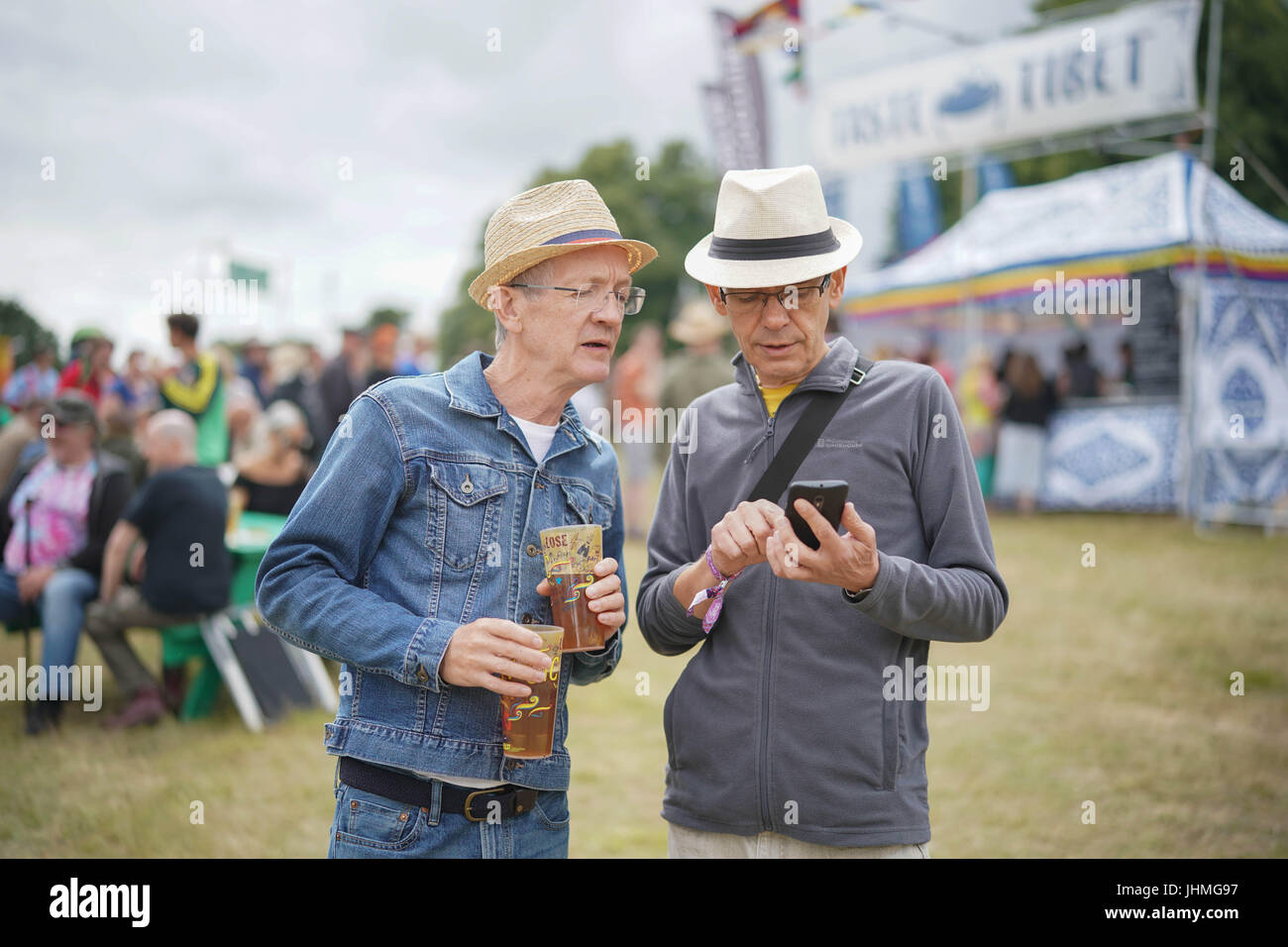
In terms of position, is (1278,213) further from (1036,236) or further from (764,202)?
(764,202)

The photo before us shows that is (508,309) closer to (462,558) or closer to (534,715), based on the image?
(462,558)

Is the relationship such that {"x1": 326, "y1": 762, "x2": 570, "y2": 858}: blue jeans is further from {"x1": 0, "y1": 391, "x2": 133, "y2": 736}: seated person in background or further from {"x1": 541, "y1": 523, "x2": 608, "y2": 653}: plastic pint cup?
{"x1": 0, "y1": 391, "x2": 133, "y2": 736}: seated person in background

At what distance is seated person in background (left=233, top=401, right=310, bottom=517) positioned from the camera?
7.26 meters

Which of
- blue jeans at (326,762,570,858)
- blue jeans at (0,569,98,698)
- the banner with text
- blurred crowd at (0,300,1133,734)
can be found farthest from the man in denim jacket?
the banner with text

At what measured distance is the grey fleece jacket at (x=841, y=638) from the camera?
6.63 ft

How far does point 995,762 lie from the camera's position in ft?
17.1

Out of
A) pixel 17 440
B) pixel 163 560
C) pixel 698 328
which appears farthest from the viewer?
pixel 698 328

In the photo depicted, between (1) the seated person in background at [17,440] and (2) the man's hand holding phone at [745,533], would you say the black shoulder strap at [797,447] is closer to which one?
(2) the man's hand holding phone at [745,533]

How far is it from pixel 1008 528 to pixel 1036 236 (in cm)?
437

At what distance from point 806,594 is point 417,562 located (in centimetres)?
82

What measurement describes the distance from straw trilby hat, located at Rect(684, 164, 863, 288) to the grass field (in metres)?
2.89

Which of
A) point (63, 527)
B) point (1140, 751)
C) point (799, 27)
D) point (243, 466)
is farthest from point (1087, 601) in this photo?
point (799, 27)

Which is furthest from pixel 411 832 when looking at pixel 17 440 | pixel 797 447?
pixel 17 440

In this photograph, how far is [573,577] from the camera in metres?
2.07
